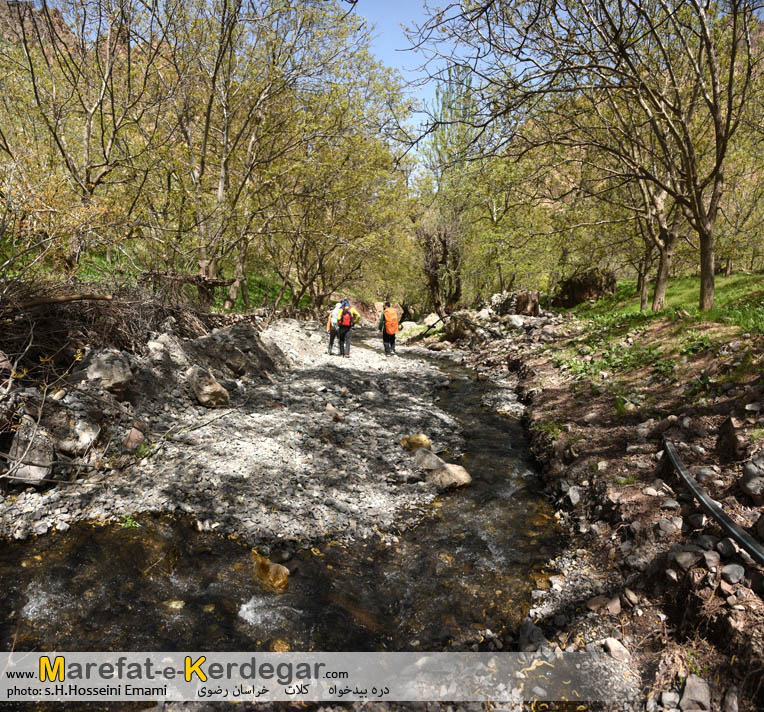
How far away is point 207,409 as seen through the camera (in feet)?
27.8

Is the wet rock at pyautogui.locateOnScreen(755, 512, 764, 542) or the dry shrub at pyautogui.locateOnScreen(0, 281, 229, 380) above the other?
the dry shrub at pyautogui.locateOnScreen(0, 281, 229, 380)

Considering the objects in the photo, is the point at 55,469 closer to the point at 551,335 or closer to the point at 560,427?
the point at 560,427

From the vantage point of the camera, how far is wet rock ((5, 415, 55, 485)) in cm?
521

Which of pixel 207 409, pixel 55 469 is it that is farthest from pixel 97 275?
pixel 55 469

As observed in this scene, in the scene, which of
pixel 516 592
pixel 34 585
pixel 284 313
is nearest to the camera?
pixel 34 585

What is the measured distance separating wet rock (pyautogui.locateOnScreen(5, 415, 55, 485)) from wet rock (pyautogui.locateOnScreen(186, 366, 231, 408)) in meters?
3.09

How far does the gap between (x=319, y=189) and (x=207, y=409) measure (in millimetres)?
11636

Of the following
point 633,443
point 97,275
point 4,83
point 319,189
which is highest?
point 4,83

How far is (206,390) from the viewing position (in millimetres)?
8531

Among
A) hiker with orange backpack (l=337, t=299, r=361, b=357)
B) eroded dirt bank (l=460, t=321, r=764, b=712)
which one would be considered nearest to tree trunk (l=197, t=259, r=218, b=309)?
hiker with orange backpack (l=337, t=299, r=361, b=357)

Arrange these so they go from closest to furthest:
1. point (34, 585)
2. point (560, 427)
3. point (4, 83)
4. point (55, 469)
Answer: point (34, 585), point (55, 469), point (560, 427), point (4, 83)

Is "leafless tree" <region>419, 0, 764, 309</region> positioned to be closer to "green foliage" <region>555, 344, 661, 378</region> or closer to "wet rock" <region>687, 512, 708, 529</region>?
"green foliage" <region>555, 344, 661, 378</region>

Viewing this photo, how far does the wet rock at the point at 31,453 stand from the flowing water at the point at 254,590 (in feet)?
2.94

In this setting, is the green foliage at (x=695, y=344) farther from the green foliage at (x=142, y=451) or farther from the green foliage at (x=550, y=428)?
the green foliage at (x=142, y=451)
